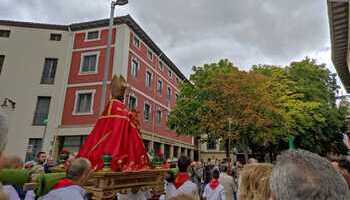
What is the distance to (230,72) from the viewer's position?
19156mm

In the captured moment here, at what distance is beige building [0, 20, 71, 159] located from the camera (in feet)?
66.1

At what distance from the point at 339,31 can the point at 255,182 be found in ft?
27.5

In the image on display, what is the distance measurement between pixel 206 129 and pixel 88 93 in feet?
33.2

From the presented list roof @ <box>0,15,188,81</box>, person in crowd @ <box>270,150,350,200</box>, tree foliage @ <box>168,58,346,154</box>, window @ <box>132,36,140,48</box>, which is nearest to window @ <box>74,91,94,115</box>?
window @ <box>132,36,140,48</box>

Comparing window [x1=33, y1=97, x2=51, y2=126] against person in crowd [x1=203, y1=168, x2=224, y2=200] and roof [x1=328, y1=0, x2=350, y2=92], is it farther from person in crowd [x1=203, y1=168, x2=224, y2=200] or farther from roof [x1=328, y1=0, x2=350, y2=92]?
roof [x1=328, y1=0, x2=350, y2=92]

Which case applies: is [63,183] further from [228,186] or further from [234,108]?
[234,108]

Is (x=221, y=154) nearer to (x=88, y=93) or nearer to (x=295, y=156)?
(x=88, y=93)

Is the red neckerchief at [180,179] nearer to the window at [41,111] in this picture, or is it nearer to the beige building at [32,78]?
the beige building at [32,78]

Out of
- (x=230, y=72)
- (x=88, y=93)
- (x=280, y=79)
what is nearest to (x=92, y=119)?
(x=88, y=93)

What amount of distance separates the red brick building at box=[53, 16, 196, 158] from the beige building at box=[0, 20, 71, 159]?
0.81m

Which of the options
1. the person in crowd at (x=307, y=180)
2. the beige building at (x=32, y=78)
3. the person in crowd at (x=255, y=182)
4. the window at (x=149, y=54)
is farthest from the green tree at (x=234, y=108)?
the person in crowd at (x=307, y=180)

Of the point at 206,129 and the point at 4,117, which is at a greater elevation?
the point at 206,129

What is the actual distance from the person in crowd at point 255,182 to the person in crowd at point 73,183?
148 cm

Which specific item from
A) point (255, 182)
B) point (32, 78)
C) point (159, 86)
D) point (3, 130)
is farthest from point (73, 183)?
point (159, 86)
